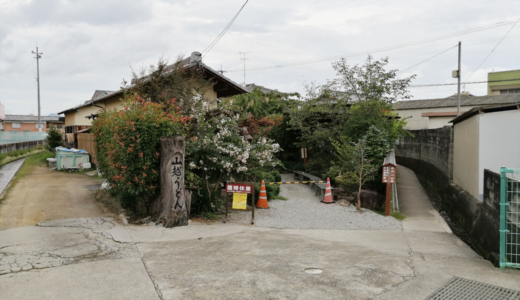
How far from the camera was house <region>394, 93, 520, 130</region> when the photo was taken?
107 feet

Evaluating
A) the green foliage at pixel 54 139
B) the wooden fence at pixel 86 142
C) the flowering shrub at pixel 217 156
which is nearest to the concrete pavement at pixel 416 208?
the flowering shrub at pixel 217 156

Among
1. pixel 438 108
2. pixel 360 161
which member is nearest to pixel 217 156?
pixel 360 161

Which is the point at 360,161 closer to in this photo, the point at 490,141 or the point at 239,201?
the point at 490,141

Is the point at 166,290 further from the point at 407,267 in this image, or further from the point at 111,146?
the point at 111,146

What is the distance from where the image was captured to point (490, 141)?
986cm

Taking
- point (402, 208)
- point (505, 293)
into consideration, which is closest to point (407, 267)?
point (505, 293)

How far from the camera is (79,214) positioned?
9617 mm

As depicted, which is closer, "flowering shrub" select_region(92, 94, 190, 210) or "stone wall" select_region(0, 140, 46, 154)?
"flowering shrub" select_region(92, 94, 190, 210)

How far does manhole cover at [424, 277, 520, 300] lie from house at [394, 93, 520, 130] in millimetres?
28252

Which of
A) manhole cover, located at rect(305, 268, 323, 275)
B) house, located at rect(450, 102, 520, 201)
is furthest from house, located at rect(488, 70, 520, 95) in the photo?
manhole cover, located at rect(305, 268, 323, 275)

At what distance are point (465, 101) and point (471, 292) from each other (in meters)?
32.7

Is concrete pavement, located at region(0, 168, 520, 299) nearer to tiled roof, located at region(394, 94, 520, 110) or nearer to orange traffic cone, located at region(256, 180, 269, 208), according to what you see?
orange traffic cone, located at region(256, 180, 269, 208)

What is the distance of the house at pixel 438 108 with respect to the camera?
1288 inches

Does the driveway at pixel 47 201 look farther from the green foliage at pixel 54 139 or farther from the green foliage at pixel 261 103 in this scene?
the green foliage at pixel 54 139
